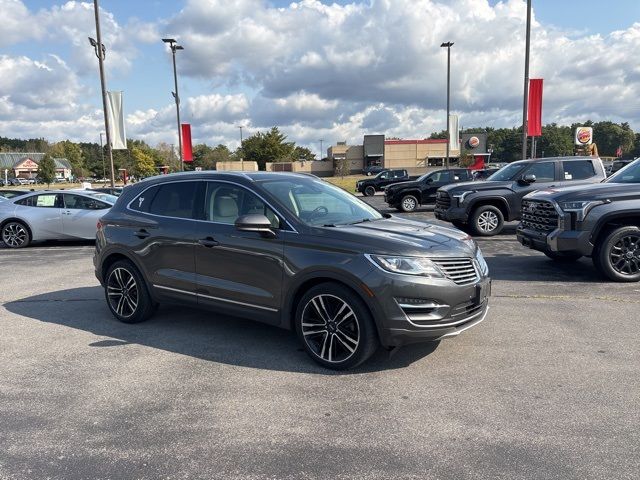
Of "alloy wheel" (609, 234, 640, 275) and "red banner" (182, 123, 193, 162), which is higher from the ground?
"red banner" (182, 123, 193, 162)

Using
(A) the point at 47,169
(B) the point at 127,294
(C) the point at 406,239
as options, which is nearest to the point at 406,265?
(C) the point at 406,239

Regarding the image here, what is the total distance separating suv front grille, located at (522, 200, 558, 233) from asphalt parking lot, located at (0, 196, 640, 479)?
1851 millimetres

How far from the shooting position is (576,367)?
14.6 ft

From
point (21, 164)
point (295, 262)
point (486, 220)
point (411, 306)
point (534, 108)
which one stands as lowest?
point (486, 220)

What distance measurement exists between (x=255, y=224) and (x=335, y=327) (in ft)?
3.72

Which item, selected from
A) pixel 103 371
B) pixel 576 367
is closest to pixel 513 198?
pixel 576 367

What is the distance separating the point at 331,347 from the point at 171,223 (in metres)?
2.25

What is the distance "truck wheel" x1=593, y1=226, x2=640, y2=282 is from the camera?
741 cm

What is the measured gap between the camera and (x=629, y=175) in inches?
320

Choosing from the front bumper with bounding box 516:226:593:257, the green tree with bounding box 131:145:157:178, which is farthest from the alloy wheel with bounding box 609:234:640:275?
the green tree with bounding box 131:145:157:178

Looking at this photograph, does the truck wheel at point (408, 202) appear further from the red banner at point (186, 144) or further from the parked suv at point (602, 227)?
the red banner at point (186, 144)

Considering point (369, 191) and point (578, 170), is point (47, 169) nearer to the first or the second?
point (369, 191)

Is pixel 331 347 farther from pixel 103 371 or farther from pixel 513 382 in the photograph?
pixel 103 371

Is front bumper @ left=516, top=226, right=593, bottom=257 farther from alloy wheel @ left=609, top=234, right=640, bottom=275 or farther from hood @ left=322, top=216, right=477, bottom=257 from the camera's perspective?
hood @ left=322, top=216, right=477, bottom=257
